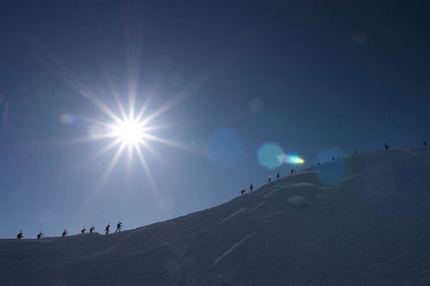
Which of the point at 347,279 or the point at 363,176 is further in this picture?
the point at 363,176

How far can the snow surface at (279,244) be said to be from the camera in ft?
68.2

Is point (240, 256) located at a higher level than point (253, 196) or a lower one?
lower

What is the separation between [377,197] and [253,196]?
44.0ft

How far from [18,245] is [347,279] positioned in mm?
29539

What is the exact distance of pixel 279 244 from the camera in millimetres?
24828

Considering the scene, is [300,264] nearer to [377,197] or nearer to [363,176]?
[377,197]

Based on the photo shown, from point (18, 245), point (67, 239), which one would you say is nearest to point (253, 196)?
point (67, 239)

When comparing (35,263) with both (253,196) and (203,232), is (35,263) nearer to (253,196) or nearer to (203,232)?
(203,232)

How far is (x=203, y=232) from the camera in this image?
2928 centimetres

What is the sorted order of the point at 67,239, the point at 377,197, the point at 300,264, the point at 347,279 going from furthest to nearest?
1. the point at 67,239
2. the point at 377,197
3. the point at 300,264
4. the point at 347,279

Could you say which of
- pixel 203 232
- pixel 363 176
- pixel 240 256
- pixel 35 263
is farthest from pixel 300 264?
pixel 35 263

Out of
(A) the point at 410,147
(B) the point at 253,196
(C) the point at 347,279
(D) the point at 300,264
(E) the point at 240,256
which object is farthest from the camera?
(A) the point at 410,147

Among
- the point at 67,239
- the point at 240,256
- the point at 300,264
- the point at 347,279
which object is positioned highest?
the point at 67,239

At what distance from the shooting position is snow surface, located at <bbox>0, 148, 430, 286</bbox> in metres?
20.8
